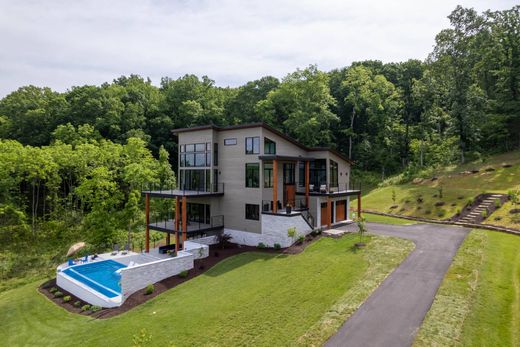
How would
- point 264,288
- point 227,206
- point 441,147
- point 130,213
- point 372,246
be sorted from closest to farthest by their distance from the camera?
point 264,288, point 372,246, point 227,206, point 130,213, point 441,147

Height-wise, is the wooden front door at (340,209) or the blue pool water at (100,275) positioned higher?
the wooden front door at (340,209)

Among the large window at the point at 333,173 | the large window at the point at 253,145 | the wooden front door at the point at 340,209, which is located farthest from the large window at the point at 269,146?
the wooden front door at the point at 340,209

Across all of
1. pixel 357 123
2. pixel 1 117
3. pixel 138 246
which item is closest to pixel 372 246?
pixel 138 246

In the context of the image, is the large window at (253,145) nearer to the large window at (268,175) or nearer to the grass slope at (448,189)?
the large window at (268,175)

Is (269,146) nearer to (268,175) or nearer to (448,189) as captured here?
(268,175)

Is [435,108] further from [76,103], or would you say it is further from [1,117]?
[1,117]

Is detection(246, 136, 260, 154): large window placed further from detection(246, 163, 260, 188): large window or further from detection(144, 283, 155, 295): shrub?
detection(144, 283, 155, 295): shrub

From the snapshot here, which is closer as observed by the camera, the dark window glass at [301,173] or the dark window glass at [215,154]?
the dark window glass at [215,154]
